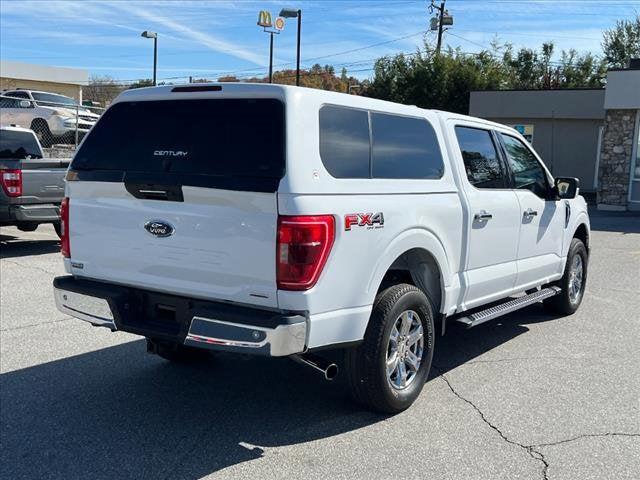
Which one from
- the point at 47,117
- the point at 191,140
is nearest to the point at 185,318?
the point at 191,140

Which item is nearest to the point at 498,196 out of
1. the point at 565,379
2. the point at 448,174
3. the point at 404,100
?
the point at 448,174

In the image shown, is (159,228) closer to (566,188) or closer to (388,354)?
(388,354)

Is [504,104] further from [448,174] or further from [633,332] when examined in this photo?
[448,174]

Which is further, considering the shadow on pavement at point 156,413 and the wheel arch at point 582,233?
the wheel arch at point 582,233

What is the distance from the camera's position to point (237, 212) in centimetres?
373

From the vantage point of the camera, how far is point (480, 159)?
557 cm

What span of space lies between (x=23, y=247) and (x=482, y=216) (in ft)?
29.2

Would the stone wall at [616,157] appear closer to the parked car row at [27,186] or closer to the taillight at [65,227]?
the parked car row at [27,186]

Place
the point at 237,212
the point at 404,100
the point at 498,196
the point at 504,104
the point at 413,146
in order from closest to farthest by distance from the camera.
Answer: the point at 237,212
the point at 413,146
the point at 498,196
the point at 504,104
the point at 404,100

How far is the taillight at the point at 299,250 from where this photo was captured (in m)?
3.60

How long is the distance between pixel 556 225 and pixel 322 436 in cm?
373

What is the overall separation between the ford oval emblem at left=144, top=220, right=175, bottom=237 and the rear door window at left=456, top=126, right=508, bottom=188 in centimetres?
249

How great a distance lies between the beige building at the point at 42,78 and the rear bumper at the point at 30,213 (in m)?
40.9

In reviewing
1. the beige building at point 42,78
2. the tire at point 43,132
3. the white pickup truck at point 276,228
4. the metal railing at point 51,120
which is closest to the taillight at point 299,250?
the white pickup truck at point 276,228
